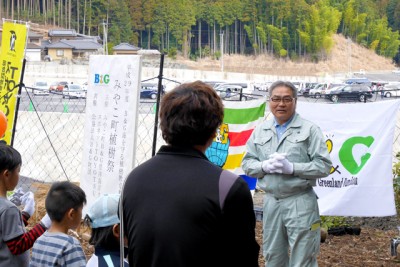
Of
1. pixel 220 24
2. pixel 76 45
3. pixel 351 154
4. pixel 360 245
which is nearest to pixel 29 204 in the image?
pixel 351 154

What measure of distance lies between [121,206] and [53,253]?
71cm

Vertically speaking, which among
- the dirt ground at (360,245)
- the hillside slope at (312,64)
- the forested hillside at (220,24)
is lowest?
the dirt ground at (360,245)

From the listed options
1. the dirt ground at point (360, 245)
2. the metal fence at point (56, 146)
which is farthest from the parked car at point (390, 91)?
the dirt ground at point (360, 245)

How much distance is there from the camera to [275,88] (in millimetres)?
3508

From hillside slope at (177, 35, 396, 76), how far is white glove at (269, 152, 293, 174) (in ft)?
196

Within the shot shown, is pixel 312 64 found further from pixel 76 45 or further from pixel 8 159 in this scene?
pixel 8 159

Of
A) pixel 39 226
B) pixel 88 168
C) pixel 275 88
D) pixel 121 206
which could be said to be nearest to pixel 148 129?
pixel 88 168

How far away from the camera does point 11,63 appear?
18.4 ft

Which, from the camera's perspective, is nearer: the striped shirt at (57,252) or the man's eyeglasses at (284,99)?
the striped shirt at (57,252)

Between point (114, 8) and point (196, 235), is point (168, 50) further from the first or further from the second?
point (196, 235)

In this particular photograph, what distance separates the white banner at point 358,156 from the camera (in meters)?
4.66

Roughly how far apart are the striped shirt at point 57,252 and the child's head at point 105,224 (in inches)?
10.1

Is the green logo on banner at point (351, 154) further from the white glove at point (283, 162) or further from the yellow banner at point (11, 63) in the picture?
the yellow banner at point (11, 63)

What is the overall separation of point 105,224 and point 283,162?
→ 4.39 ft
